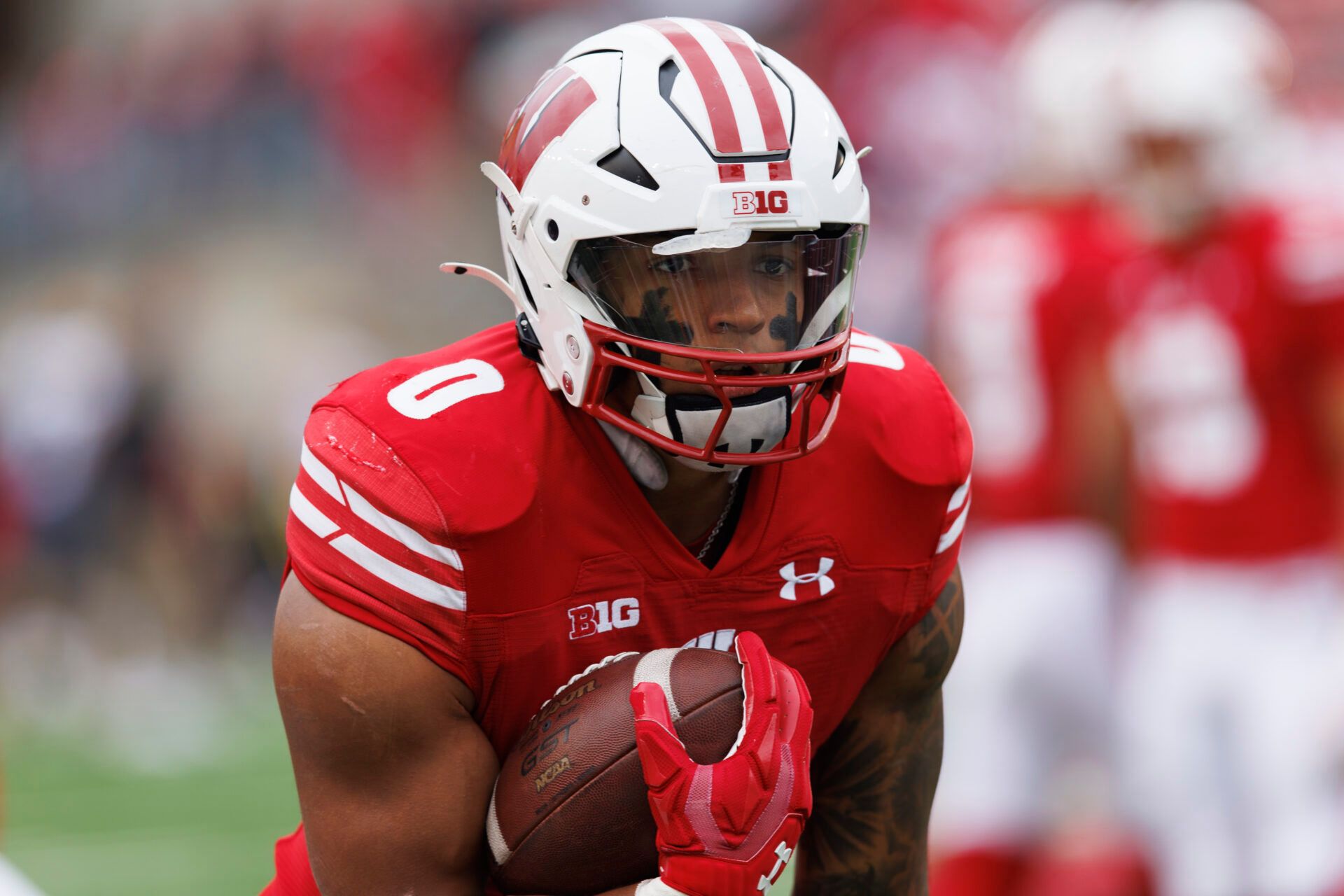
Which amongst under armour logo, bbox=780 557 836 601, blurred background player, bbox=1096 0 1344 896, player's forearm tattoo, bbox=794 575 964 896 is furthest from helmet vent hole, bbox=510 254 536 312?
blurred background player, bbox=1096 0 1344 896

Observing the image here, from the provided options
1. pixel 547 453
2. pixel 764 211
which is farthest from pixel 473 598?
pixel 764 211

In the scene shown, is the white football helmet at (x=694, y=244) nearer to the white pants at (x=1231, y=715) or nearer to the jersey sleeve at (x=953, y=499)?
the jersey sleeve at (x=953, y=499)

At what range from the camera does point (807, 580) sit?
2143 millimetres

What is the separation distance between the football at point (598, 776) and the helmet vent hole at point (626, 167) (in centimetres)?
53

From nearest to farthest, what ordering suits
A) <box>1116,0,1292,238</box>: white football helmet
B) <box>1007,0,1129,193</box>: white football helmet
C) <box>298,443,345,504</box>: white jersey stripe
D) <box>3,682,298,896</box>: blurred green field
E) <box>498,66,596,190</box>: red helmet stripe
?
<box>298,443,345,504</box>: white jersey stripe, <box>498,66,596,190</box>: red helmet stripe, <box>1116,0,1292,238</box>: white football helmet, <box>1007,0,1129,193</box>: white football helmet, <box>3,682,298,896</box>: blurred green field

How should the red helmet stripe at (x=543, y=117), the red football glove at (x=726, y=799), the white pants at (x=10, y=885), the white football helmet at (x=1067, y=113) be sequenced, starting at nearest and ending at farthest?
the white pants at (x=10, y=885) < the red football glove at (x=726, y=799) < the red helmet stripe at (x=543, y=117) < the white football helmet at (x=1067, y=113)

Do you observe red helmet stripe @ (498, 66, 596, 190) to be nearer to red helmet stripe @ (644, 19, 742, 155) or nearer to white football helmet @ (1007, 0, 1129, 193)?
red helmet stripe @ (644, 19, 742, 155)

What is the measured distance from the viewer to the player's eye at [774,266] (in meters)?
2.01

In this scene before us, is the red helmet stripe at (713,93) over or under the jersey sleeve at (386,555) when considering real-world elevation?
over

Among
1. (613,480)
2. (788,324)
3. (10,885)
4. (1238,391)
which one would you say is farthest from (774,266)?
(1238,391)

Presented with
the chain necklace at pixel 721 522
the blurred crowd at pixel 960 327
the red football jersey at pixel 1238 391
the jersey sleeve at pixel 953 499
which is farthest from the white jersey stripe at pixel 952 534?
the red football jersey at pixel 1238 391

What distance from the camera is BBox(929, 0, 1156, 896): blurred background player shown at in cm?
467

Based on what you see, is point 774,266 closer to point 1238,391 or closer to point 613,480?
point 613,480

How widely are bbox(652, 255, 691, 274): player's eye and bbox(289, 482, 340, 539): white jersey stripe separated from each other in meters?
0.47
